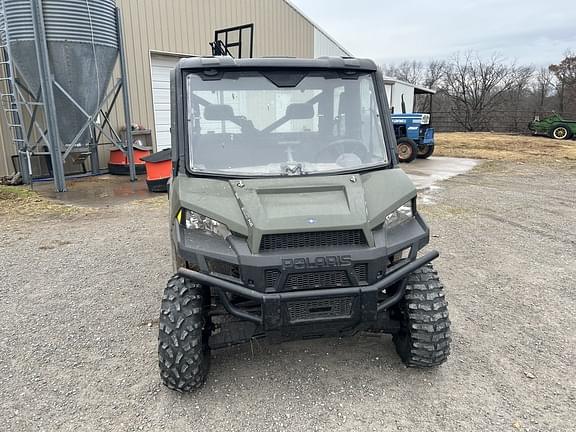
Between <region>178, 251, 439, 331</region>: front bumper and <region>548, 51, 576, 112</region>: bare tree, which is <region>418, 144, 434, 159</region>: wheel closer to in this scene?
<region>178, 251, 439, 331</region>: front bumper

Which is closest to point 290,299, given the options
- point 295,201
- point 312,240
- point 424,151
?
point 312,240

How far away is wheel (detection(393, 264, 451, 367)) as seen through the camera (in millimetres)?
2668

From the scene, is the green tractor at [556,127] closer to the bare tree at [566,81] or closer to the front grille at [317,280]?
the bare tree at [566,81]

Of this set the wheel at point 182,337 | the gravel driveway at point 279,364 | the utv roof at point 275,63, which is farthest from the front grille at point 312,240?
the utv roof at point 275,63

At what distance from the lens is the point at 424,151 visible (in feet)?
47.4

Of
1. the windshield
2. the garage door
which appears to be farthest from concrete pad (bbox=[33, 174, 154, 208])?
the windshield

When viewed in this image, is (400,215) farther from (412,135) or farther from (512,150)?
(512,150)

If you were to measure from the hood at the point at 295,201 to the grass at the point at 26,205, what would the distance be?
200 inches

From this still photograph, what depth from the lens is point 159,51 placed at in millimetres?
10961

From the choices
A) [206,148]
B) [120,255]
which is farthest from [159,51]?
[206,148]

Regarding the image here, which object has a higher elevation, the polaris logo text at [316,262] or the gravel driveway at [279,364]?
the polaris logo text at [316,262]

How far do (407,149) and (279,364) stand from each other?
11484 millimetres

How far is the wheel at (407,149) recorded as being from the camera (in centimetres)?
1334

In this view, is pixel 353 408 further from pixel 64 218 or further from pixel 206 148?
pixel 64 218
